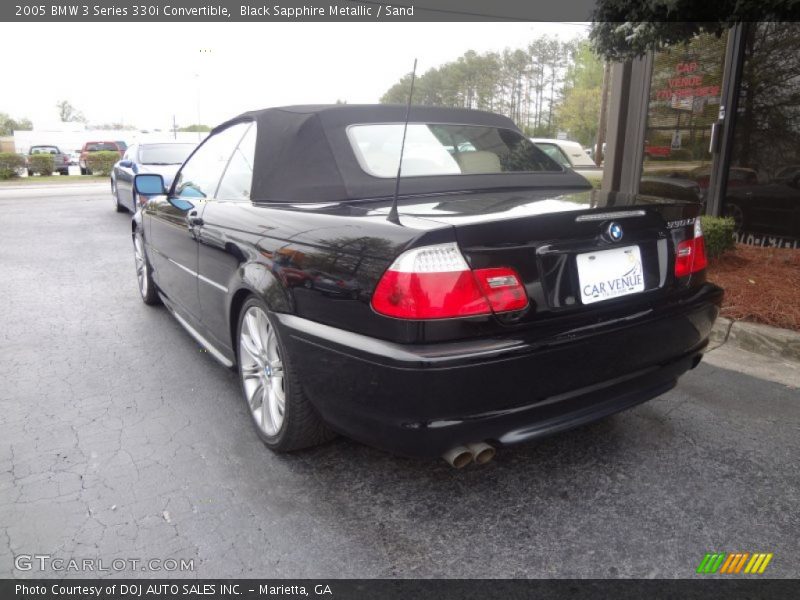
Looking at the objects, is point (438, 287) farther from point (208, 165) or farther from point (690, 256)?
point (208, 165)

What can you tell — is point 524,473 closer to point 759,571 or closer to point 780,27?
point 759,571

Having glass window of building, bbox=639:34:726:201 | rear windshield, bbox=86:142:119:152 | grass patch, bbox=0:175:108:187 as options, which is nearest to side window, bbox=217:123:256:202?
glass window of building, bbox=639:34:726:201

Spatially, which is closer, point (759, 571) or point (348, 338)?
point (759, 571)

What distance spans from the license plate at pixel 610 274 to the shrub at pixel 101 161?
30.2m

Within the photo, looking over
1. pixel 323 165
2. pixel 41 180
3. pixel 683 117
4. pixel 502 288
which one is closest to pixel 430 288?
pixel 502 288

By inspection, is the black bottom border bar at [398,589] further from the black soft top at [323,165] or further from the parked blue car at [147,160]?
the parked blue car at [147,160]

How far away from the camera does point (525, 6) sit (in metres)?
19.8

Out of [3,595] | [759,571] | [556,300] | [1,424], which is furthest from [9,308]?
[759,571]

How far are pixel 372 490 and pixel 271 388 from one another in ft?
2.26

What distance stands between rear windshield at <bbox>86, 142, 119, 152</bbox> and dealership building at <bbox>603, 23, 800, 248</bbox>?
30.5 meters

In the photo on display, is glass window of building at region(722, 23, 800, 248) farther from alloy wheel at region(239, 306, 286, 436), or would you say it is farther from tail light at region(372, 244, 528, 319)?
alloy wheel at region(239, 306, 286, 436)

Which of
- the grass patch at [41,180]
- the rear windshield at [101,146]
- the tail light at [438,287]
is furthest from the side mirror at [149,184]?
the rear windshield at [101,146]

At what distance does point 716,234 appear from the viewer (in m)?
5.82

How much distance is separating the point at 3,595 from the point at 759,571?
2.48 metres
